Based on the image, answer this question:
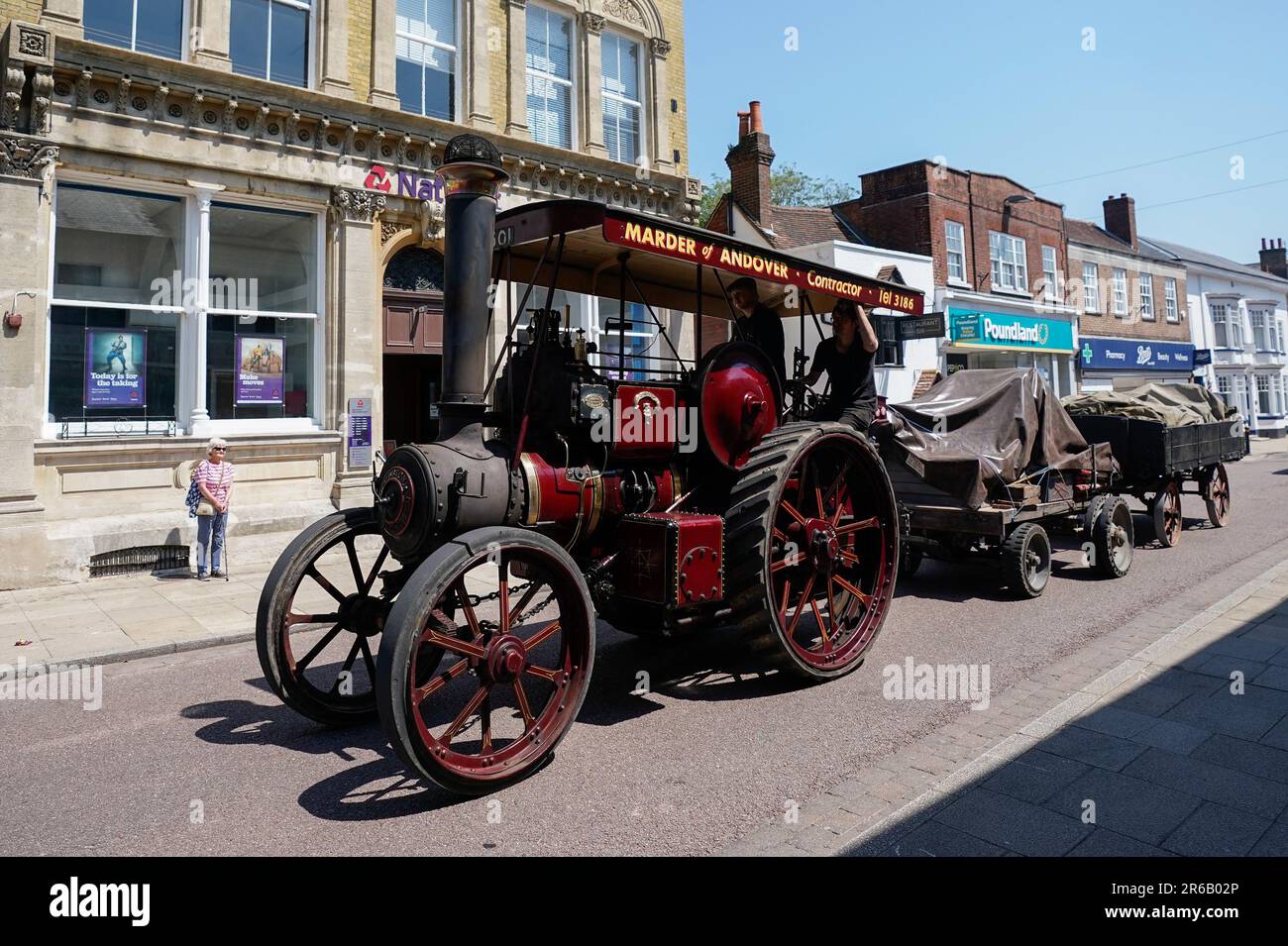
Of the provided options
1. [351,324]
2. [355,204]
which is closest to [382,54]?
[355,204]

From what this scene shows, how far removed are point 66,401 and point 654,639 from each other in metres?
8.10

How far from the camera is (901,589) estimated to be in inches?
340

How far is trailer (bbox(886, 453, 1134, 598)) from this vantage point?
25.2 ft

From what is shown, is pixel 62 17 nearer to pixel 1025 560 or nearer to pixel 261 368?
pixel 261 368

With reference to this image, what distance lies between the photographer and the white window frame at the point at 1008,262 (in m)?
27.5

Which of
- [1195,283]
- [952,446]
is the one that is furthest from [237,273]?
[1195,283]

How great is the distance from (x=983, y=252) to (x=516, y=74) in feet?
62.1

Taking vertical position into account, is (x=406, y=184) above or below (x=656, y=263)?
above

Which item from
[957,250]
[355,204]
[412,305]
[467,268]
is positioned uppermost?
[957,250]

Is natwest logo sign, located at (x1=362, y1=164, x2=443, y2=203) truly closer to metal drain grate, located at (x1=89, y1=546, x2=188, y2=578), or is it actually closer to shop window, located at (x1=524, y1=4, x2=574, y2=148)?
shop window, located at (x1=524, y1=4, x2=574, y2=148)

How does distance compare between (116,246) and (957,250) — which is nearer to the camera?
(116,246)

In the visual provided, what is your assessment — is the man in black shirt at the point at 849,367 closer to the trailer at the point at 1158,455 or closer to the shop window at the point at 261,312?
the trailer at the point at 1158,455

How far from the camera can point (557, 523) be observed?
14.9 feet
